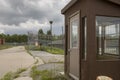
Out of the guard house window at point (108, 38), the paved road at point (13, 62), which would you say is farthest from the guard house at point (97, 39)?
the paved road at point (13, 62)

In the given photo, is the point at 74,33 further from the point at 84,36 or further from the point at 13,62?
the point at 13,62

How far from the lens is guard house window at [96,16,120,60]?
22.1 feet

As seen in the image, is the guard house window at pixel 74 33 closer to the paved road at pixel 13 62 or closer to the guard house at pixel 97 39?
the guard house at pixel 97 39

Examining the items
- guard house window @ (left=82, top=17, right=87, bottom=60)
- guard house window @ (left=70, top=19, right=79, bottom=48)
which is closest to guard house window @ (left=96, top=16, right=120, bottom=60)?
guard house window @ (left=82, top=17, right=87, bottom=60)

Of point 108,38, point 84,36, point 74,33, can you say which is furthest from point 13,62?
point 108,38

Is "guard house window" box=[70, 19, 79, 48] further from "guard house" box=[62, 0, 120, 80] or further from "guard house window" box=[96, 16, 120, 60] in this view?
"guard house window" box=[96, 16, 120, 60]

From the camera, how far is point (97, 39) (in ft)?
22.0

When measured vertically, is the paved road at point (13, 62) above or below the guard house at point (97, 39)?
below

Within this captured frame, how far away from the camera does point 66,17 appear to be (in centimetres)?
906

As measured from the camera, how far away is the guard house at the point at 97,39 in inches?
251

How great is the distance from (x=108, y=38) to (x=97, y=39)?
0.47m

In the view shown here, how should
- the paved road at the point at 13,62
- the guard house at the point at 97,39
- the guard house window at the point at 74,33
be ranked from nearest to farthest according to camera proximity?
the guard house at the point at 97,39
the guard house window at the point at 74,33
the paved road at the point at 13,62

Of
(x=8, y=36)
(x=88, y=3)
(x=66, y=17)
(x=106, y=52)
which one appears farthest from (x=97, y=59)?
(x=8, y=36)

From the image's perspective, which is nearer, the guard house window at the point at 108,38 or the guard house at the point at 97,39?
the guard house at the point at 97,39
